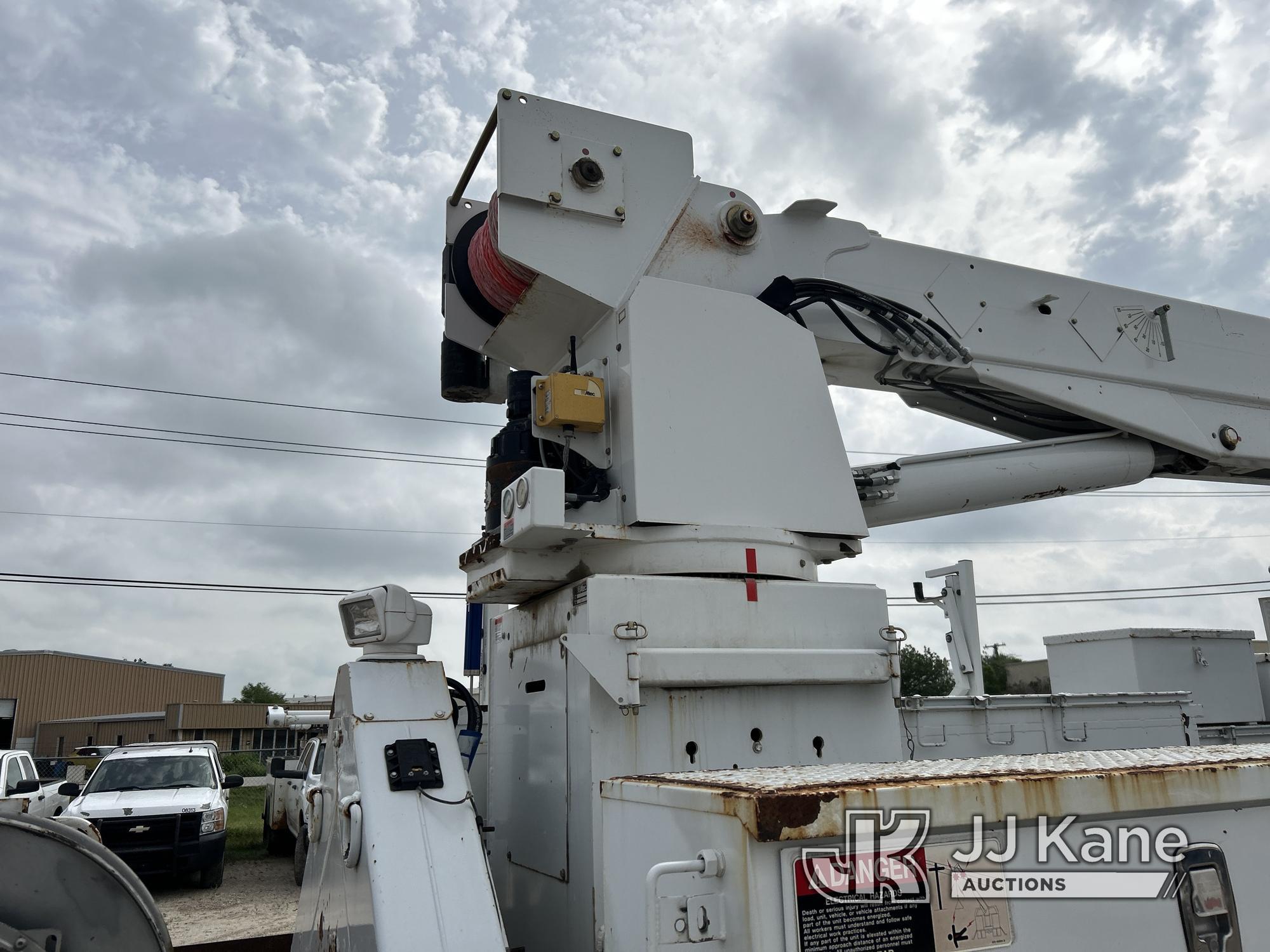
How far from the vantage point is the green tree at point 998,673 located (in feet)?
129

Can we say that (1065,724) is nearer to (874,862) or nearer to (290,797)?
(290,797)

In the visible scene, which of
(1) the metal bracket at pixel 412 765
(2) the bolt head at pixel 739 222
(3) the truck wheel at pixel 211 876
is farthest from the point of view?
(3) the truck wheel at pixel 211 876

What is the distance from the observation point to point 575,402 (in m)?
3.88

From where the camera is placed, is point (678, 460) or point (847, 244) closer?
point (678, 460)

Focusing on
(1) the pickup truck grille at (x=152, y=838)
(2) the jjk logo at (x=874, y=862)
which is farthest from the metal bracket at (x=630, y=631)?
(1) the pickup truck grille at (x=152, y=838)

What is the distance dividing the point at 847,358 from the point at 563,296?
1.56 m

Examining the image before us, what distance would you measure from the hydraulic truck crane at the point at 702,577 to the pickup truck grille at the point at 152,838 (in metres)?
7.34

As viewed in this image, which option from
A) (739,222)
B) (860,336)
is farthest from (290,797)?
(739,222)

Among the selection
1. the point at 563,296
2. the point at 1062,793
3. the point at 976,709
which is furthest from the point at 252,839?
the point at 1062,793

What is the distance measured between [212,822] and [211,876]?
2.07 ft

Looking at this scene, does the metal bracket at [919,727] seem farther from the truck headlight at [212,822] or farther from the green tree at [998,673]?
the green tree at [998,673]

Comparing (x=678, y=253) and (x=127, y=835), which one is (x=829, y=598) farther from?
(x=127, y=835)

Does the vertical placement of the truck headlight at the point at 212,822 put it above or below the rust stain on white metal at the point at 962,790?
below

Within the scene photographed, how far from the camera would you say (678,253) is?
4234 mm
